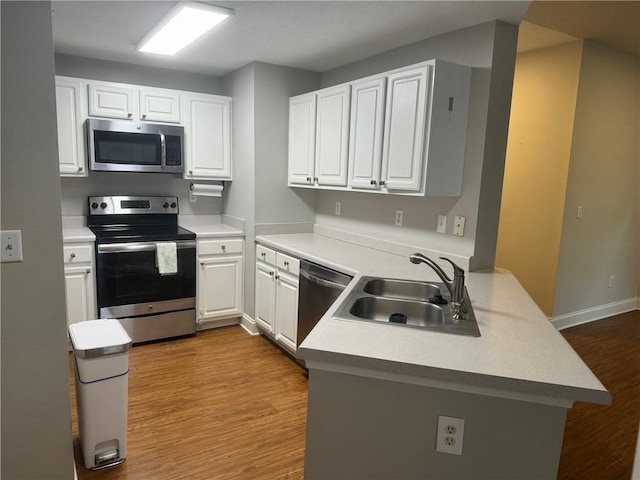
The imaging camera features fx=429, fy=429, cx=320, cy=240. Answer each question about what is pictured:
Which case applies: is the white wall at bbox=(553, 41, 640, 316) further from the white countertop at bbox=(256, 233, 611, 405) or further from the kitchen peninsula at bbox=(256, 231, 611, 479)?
the kitchen peninsula at bbox=(256, 231, 611, 479)

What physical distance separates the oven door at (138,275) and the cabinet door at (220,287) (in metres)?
0.12

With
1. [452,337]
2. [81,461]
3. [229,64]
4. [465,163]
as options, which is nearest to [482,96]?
[465,163]

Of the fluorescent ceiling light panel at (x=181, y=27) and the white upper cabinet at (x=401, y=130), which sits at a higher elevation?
the fluorescent ceiling light panel at (x=181, y=27)

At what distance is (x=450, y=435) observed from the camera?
4.35ft

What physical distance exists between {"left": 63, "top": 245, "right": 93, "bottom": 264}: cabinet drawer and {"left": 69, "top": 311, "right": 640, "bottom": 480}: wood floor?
2.72 feet

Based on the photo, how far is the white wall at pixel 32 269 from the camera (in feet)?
4.91

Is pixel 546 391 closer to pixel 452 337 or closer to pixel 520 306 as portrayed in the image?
pixel 452 337

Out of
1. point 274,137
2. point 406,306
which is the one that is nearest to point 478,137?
point 406,306

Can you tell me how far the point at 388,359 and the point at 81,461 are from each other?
1.79 meters

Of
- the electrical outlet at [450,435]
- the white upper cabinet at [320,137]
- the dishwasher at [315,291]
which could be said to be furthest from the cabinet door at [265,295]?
the electrical outlet at [450,435]

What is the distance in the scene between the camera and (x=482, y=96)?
2.50 m

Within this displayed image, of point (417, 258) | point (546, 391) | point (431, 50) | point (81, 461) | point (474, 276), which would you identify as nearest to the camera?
point (546, 391)

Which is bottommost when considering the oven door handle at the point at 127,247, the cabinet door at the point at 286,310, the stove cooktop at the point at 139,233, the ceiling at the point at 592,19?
the cabinet door at the point at 286,310

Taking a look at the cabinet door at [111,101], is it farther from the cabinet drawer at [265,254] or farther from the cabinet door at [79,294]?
the cabinet drawer at [265,254]
